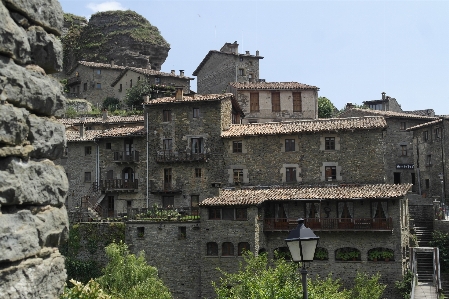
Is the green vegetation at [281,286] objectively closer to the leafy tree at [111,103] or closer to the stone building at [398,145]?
the stone building at [398,145]

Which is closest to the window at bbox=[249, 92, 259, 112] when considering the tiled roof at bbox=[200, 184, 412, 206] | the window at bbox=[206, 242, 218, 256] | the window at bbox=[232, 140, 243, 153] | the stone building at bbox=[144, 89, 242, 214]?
the stone building at bbox=[144, 89, 242, 214]

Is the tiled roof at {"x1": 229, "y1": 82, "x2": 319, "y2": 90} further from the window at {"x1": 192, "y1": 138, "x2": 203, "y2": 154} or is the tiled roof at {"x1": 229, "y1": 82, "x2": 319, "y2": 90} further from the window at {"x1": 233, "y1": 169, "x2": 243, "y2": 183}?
the window at {"x1": 233, "y1": 169, "x2": 243, "y2": 183}

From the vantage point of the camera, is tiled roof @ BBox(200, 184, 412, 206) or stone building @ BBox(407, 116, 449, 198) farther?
stone building @ BBox(407, 116, 449, 198)

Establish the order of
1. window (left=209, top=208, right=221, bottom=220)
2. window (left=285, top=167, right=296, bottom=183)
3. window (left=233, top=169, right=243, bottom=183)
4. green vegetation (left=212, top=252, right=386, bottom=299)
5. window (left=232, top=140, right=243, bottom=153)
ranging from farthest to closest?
window (left=232, top=140, right=243, bottom=153), window (left=233, top=169, right=243, bottom=183), window (left=285, top=167, right=296, bottom=183), window (left=209, top=208, right=221, bottom=220), green vegetation (left=212, top=252, right=386, bottom=299)

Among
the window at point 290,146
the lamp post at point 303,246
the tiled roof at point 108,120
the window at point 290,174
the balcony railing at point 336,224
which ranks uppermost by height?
the tiled roof at point 108,120

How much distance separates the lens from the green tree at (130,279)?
3491 centimetres

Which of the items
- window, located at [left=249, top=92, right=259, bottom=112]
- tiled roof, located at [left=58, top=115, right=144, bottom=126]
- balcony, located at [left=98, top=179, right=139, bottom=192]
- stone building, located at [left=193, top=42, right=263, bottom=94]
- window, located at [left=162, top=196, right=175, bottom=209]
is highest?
stone building, located at [left=193, top=42, right=263, bottom=94]

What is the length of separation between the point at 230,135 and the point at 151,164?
7.35 meters

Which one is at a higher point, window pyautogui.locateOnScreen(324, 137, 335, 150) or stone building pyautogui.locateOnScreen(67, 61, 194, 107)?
stone building pyautogui.locateOnScreen(67, 61, 194, 107)

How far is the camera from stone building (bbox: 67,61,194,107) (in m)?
81.2

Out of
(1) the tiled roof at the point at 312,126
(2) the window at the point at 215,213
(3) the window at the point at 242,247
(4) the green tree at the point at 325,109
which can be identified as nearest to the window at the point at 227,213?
(2) the window at the point at 215,213

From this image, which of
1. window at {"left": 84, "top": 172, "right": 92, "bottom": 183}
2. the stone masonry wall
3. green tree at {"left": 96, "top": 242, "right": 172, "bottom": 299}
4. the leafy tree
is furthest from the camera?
the leafy tree

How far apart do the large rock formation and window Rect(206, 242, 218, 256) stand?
59698mm

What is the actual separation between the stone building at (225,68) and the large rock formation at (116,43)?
20292 millimetres
